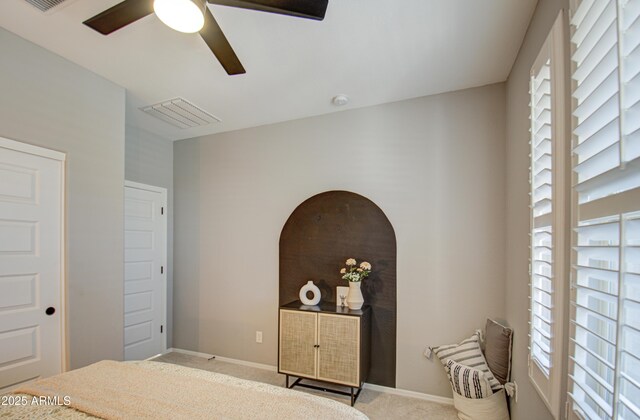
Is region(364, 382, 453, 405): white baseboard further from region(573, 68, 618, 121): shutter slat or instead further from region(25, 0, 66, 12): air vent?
region(25, 0, 66, 12): air vent

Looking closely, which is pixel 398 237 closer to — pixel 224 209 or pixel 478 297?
pixel 478 297

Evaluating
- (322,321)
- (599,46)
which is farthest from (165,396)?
(599,46)

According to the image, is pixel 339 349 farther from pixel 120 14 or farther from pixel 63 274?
pixel 120 14

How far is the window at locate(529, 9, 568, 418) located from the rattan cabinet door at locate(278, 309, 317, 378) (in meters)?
1.74

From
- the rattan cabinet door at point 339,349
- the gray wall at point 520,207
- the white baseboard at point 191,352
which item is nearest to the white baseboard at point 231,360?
the white baseboard at point 191,352

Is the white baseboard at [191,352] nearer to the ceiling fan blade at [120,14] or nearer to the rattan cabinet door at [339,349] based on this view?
the rattan cabinet door at [339,349]

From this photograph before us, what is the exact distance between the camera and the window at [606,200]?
2.66 feet

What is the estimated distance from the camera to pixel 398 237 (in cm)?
300

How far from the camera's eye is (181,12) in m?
1.39

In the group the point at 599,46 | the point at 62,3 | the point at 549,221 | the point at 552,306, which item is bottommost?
the point at 552,306

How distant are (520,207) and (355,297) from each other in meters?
1.53

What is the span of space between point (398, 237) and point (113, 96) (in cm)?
285

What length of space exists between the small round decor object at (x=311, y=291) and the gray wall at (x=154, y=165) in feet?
6.62

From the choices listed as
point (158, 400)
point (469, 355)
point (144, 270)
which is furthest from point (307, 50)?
point (144, 270)
